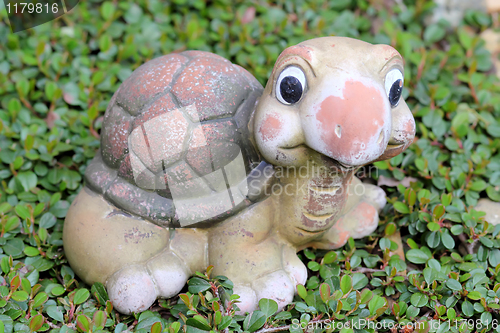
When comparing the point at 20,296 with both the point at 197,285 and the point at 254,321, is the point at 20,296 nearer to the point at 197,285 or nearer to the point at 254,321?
the point at 197,285

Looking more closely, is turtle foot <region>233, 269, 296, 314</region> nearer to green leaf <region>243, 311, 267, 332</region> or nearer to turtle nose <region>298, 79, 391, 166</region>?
green leaf <region>243, 311, 267, 332</region>

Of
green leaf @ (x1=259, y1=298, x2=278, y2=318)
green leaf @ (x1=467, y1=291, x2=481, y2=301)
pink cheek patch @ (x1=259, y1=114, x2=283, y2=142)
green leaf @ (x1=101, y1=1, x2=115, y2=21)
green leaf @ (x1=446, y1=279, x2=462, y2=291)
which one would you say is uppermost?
pink cheek patch @ (x1=259, y1=114, x2=283, y2=142)

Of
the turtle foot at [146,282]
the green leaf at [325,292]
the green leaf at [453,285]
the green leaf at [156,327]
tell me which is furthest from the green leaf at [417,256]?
the green leaf at [156,327]

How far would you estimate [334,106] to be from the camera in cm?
135

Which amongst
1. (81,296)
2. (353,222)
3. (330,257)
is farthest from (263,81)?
(81,296)

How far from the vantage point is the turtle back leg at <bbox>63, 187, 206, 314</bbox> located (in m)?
1.62

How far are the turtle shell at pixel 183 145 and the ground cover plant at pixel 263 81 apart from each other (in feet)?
0.97

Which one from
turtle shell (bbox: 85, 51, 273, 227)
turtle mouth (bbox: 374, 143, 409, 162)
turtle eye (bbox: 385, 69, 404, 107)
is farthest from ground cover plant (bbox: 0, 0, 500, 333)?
turtle eye (bbox: 385, 69, 404, 107)

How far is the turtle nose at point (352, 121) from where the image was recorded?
1338 millimetres

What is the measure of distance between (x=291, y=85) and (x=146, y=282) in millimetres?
837

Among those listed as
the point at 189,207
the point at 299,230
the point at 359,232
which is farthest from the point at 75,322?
the point at 359,232

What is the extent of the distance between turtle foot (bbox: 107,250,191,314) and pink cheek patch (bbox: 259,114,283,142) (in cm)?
58

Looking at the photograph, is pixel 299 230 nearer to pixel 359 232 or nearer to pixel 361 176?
pixel 359 232

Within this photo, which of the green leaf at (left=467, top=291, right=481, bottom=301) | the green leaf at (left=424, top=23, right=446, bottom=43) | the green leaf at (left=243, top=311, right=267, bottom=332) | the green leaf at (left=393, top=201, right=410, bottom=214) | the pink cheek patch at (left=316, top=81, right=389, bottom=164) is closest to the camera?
the pink cheek patch at (left=316, top=81, right=389, bottom=164)
